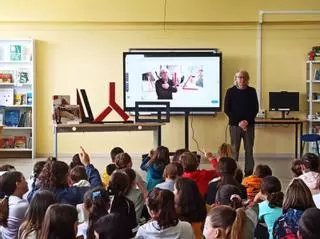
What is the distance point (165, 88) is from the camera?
9383mm

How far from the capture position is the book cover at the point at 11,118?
9430 mm

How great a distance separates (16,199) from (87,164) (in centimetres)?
130

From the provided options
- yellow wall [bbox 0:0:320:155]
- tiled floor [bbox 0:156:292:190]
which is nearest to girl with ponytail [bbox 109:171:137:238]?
tiled floor [bbox 0:156:292:190]

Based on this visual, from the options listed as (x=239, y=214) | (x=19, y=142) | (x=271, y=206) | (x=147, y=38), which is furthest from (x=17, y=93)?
(x=239, y=214)

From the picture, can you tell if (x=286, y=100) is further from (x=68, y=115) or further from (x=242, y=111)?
(x=68, y=115)

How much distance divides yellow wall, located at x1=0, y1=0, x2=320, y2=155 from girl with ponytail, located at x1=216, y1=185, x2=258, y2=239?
6.26 metres

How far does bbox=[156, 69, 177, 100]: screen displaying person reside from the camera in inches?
368

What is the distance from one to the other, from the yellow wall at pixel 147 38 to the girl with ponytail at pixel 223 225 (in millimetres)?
7050

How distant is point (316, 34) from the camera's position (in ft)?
31.2

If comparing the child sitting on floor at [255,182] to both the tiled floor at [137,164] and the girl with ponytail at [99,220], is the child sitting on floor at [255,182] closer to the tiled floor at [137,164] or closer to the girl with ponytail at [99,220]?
the girl with ponytail at [99,220]

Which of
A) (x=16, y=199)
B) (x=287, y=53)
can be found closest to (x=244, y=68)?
(x=287, y=53)

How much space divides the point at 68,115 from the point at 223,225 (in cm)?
503

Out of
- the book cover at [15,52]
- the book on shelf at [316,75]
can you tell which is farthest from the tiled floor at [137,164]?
the book cover at [15,52]

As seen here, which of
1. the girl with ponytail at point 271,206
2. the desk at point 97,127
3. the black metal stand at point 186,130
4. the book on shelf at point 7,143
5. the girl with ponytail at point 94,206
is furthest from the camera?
the book on shelf at point 7,143
